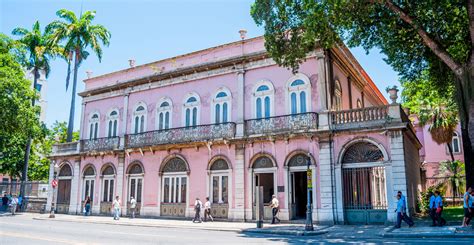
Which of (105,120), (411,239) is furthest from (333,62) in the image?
(105,120)

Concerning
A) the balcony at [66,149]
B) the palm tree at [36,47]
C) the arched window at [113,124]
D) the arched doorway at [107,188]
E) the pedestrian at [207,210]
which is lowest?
the pedestrian at [207,210]

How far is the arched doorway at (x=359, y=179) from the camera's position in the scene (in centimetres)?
1763

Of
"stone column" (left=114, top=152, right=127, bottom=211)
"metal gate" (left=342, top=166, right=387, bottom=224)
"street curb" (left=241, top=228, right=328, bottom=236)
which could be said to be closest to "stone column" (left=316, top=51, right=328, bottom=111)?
"metal gate" (left=342, top=166, right=387, bottom=224)

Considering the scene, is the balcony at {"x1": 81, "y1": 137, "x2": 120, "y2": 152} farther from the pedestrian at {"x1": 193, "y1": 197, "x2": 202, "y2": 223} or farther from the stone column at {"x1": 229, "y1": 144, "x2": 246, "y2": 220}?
the stone column at {"x1": 229, "y1": 144, "x2": 246, "y2": 220}

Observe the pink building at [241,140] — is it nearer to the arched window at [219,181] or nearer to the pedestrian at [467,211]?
the arched window at [219,181]

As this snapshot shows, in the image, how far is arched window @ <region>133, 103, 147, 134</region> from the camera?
2559 cm

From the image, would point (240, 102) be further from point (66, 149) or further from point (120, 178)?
point (66, 149)

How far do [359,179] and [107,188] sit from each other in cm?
1664

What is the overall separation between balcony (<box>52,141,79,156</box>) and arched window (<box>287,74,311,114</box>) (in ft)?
54.2

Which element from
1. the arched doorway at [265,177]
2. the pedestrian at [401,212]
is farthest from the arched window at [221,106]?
the pedestrian at [401,212]

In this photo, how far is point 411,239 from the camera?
494 inches

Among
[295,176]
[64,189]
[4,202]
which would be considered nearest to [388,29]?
[295,176]

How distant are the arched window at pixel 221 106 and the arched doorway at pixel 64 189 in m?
13.2

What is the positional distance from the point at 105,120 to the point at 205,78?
8.95 meters
